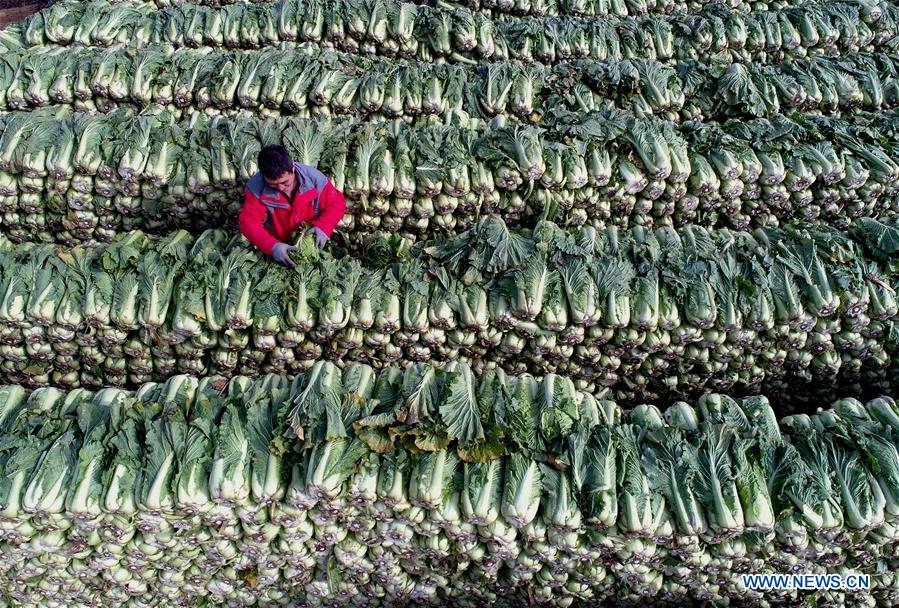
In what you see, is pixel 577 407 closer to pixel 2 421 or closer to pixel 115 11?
pixel 2 421

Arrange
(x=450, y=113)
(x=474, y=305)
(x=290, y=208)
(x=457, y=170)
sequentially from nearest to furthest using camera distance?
(x=474, y=305), (x=290, y=208), (x=457, y=170), (x=450, y=113)

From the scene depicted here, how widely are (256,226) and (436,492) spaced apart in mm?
2479

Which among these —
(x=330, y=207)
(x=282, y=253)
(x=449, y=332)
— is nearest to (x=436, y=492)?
(x=449, y=332)

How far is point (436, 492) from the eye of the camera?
3.41 metres

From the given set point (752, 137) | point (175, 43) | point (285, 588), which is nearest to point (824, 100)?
point (752, 137)

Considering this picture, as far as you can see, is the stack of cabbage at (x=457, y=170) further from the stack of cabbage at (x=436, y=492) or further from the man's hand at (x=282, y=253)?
the stack of cabbage at (x=436, y=492)

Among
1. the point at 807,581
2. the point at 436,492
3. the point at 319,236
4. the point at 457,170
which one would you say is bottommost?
the point at 807,581

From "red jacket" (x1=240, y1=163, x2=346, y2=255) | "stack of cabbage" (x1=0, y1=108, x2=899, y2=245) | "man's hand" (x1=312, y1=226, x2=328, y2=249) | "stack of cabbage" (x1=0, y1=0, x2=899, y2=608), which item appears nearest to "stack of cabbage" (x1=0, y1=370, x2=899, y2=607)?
"stack of cabbage" (x1=0, y1=0, x2=899, y2=608)

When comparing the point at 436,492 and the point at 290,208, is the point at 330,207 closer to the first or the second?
the point at 290,208

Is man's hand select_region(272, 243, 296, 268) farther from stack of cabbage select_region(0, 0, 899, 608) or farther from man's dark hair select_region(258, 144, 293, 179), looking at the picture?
man's dark hair select_region(258, 144, 293, 179)

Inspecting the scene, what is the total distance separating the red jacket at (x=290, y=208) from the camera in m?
4.59

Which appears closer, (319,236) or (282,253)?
(282,253)

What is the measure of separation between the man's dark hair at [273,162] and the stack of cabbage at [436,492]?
1.42 meters

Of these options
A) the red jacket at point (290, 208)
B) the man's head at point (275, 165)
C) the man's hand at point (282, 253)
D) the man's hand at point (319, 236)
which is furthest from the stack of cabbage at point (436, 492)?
the man's head at point (275, 165)
